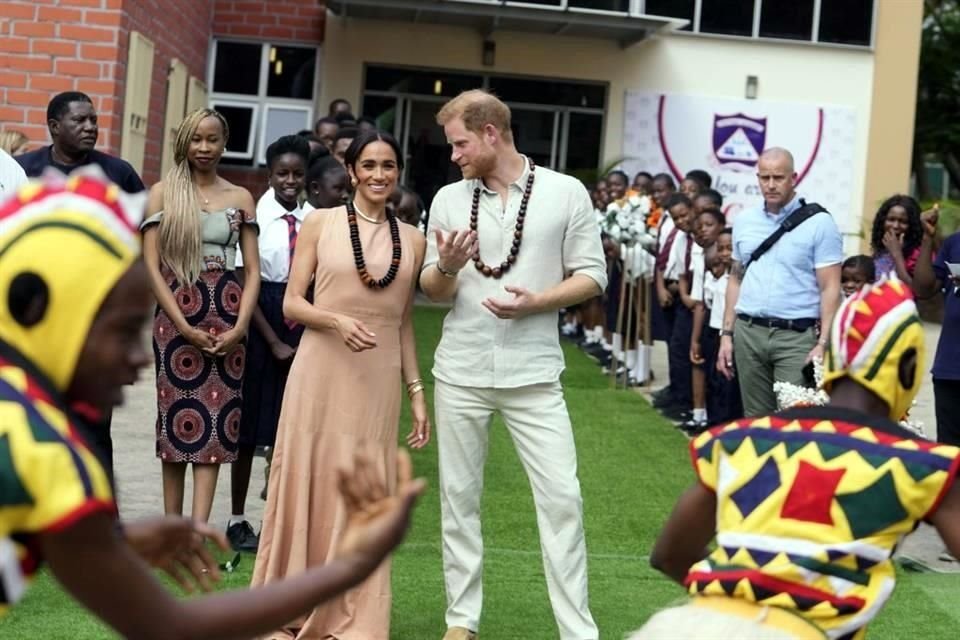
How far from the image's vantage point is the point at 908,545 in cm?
966

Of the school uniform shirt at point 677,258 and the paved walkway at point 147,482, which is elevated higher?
the school uniform shirt at point 677,258

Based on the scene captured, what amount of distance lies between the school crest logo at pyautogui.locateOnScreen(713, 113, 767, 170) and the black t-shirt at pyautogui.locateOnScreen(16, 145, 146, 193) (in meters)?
17.4

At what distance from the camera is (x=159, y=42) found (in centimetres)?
1591

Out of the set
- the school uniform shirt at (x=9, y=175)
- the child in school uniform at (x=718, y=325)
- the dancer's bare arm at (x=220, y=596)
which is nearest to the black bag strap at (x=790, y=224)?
the child in school uniform at (x=718, y=325)

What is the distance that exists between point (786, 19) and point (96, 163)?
61.3ft

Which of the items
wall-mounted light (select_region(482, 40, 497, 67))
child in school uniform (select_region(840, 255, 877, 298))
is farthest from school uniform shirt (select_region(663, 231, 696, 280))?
wall-mounted light (select_region(482, 40, 497, 67))

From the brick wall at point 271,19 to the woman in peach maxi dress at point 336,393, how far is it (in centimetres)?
1708

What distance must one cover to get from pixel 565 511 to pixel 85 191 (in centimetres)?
425

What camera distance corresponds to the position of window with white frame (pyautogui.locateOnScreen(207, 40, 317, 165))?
77.3ft

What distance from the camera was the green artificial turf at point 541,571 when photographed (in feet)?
23.7

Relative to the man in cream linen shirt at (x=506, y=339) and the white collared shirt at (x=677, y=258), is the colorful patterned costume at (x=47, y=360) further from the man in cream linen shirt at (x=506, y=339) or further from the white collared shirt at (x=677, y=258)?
the white collared shirt at (x=677, y=258)

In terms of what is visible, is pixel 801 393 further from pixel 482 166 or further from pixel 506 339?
pixel 482 166

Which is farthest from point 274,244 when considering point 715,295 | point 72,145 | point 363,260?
point 715,295

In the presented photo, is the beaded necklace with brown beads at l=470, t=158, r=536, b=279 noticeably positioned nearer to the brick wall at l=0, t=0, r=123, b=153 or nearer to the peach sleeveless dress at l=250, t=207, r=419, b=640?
the peach sleeveless dress at l=250, t=207, r=419, b=640
